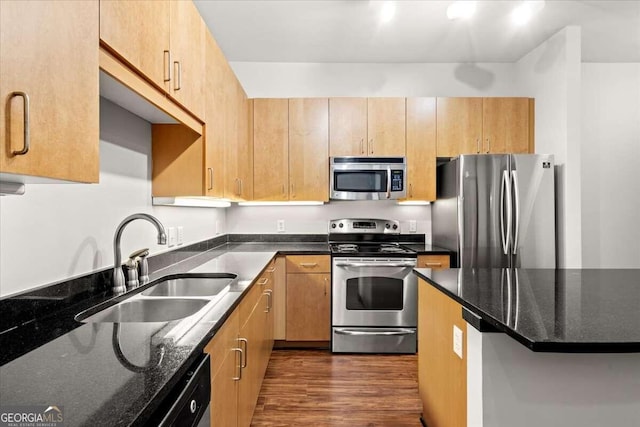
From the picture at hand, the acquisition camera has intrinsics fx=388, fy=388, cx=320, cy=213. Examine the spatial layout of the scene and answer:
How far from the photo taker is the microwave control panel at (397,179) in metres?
3.63

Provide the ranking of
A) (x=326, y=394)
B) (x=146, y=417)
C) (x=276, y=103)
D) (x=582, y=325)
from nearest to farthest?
(x=146, y=417)
(x=582, y=325)
(x=326, y=394)
(x=276, y=103)

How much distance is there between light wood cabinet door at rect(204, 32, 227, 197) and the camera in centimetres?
227

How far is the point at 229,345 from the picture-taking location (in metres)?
1.55

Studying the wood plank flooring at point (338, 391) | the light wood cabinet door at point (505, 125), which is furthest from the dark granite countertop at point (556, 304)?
the light wood cabinet door at point (505, 125)

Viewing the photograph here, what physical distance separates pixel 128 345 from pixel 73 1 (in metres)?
0.89

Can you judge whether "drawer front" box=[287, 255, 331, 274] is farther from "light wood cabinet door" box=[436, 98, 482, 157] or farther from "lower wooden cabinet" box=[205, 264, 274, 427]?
"light wood cabinet door" box=[436, 98, 482, 157]

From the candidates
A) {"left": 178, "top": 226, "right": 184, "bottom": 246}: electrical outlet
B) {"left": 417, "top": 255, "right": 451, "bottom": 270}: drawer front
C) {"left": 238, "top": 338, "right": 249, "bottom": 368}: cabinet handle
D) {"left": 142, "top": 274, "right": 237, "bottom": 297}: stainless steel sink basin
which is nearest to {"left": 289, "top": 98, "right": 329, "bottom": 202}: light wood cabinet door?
{"left": 417, "top": 255, "right": 451, "bottom": 270}: drawer front

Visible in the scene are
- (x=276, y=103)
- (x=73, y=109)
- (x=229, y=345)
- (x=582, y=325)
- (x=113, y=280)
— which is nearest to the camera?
(x=73, y=109)

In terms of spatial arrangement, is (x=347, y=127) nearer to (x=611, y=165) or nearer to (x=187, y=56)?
(x=187, y=56)

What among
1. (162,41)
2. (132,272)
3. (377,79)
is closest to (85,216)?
(132,272)

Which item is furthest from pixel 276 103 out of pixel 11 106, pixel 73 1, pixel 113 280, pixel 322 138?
pixel 11 106

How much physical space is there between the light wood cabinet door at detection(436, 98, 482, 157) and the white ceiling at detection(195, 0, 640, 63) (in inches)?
20.0

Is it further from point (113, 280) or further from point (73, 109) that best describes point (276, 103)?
point (73, 109)

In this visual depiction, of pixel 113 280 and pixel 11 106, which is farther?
pixel 113 280
